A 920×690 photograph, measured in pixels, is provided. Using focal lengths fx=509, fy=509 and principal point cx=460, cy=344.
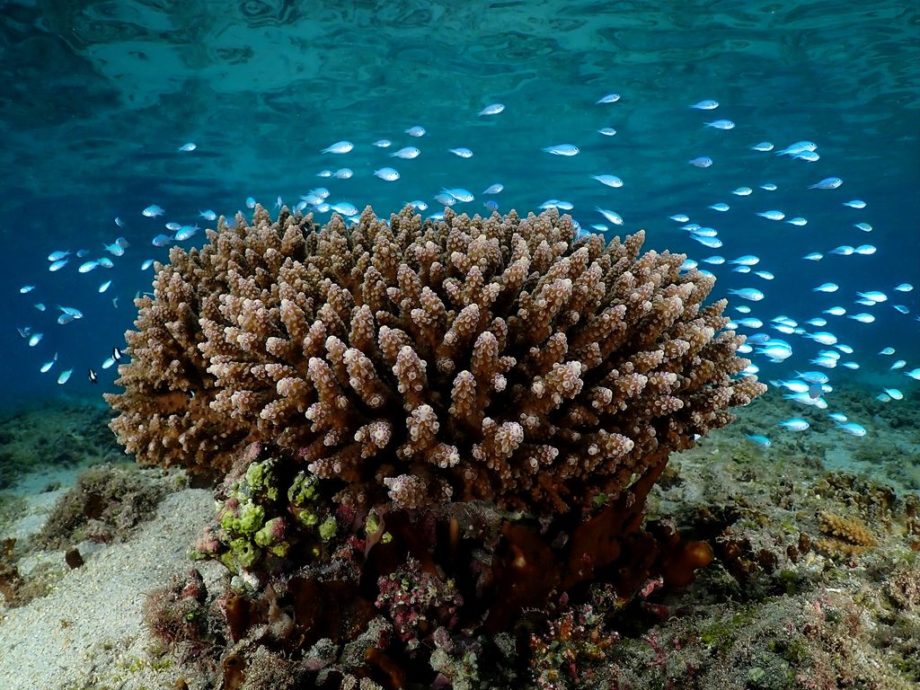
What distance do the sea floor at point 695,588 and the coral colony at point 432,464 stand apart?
0.29 m

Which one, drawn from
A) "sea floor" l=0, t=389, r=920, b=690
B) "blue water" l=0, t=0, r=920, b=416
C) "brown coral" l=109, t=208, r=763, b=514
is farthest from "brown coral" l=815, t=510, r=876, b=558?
"blue water" l=0, t=0, r=920, b=416

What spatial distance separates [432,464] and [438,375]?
562 mm

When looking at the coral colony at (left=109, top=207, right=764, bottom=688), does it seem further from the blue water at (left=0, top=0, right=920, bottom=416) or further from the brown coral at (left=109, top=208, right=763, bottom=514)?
the blue water at (left=0, top=0, right=920, bottom=416)

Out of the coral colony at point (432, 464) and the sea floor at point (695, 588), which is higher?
the coral colony at point (432, 464)

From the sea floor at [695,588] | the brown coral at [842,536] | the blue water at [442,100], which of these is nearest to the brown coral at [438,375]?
the sea floor at [695,588]

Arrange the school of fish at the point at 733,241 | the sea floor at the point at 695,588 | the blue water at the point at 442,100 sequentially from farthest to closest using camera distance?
the blue water at the point at 442,100 < the school of fish at the point at 733,241 < the sea floor at the point at 695,588

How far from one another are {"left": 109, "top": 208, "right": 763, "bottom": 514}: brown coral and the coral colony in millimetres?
16

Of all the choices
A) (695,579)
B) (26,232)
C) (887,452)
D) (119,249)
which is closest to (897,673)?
(695,579)

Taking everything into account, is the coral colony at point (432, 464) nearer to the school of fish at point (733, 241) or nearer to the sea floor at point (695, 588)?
the sea floor at point (695, 588)

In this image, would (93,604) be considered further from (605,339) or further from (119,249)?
(119,249)

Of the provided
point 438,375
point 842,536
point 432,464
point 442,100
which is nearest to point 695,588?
point 842,536

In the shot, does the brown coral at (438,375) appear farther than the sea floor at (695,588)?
Yes

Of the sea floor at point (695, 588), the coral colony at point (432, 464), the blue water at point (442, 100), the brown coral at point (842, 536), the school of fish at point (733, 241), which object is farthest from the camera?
the blue water at point (442, 100)

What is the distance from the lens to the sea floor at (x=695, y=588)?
270cm
